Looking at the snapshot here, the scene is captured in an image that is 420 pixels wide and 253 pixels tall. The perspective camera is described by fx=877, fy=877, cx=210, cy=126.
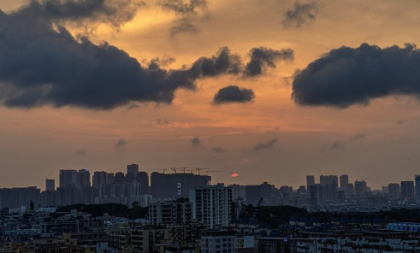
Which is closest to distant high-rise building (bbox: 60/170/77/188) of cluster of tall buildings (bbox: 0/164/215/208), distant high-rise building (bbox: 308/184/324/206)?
cluster of tall buildings (bbox: 0/164/215/208)

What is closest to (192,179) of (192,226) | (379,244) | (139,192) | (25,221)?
(139,192)

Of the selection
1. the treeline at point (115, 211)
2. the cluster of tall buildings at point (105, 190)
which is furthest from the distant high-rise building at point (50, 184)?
the treeline at point (115, 211)

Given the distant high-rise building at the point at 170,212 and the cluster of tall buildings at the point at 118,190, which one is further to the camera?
the cluster of tall buildings at the point at 118,190

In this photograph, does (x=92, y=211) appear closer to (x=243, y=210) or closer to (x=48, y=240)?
(x=243, y=210)

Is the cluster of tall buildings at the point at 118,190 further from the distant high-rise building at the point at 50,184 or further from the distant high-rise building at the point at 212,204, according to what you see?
the distant high-rise building at the point at 212,204

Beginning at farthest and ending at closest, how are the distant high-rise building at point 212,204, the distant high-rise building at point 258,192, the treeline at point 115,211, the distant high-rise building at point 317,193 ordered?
the distant high-rise building at point 317,193
the distant high-rise building at point 258,192
the treeline at point 115,211
the distant high-rise building at point 212,204

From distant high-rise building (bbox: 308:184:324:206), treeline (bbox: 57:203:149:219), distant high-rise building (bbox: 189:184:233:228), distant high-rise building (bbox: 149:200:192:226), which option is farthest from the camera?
distant high-rise building (bbox: 308:184:324:206)

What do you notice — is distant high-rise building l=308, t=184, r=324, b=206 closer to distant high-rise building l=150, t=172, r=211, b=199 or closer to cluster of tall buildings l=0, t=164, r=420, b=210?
cluster of tall buildings l=0, t=164, r=420, b=210
